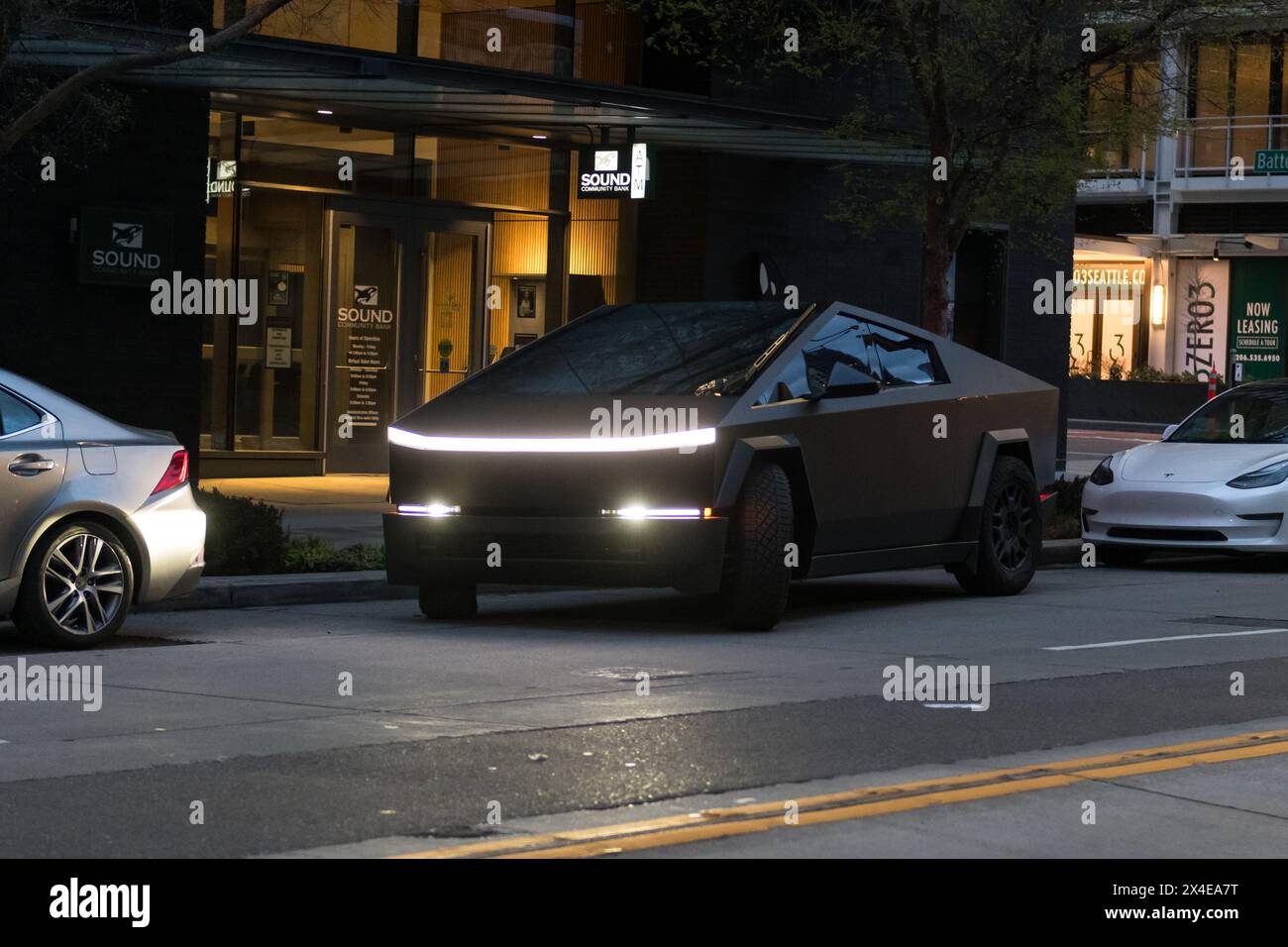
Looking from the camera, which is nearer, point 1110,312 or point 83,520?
point 83,520

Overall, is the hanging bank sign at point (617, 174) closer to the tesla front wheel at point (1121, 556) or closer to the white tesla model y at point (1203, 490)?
the white tesla model y at point (1203, 490)

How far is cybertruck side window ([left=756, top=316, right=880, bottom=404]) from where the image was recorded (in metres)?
11.4

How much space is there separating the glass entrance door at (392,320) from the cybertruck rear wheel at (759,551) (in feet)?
38.1

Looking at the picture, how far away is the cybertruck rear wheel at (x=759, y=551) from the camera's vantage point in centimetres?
1090

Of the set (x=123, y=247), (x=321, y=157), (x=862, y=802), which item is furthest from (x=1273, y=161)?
(x=862, y=802)

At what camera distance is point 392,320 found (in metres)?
22.6

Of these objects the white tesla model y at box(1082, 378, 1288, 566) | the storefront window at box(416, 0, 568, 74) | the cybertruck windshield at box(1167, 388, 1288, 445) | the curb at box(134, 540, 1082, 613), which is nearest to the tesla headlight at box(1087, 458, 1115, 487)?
the white tesla model y at box(1082, 378, 1288, 566)

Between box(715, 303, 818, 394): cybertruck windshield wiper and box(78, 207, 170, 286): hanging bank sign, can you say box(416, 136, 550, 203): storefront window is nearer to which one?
box(78, 207, 170, 286): hanging bank sign

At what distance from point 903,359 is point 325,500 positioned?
8.32 metres

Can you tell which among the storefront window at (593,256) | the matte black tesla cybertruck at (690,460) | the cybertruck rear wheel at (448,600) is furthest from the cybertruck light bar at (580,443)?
the storefront window at (593,256)

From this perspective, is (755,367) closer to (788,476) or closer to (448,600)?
(788,476)

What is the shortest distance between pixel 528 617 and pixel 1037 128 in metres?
9.08

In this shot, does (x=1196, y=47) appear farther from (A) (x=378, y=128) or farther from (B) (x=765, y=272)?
(A) (x=378, y=128)

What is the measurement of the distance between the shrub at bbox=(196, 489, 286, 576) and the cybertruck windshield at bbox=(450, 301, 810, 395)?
2.26 meters
